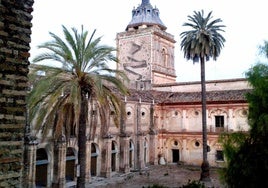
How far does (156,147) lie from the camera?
3559 centimetres

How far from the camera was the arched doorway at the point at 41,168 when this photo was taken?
2200 cm

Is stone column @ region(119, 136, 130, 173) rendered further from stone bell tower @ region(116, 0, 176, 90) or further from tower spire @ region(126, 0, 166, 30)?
tower spire @ region(126, 0, 166, 30)

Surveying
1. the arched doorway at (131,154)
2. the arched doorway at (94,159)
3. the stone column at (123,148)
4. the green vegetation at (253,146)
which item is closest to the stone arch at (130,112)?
the stone column at (123,148)

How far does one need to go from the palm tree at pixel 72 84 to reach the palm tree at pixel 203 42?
12614 millimetres

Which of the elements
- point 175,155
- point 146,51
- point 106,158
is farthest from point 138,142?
point 146,51

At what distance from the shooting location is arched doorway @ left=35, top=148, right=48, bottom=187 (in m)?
22.0

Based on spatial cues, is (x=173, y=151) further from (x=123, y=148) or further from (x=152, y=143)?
(x=123, y=148)

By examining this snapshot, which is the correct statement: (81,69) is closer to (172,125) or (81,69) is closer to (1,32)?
(1,32)

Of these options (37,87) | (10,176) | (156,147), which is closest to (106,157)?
(156,147)

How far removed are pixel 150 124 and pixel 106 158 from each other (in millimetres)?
9032

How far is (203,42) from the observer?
87.5 ft

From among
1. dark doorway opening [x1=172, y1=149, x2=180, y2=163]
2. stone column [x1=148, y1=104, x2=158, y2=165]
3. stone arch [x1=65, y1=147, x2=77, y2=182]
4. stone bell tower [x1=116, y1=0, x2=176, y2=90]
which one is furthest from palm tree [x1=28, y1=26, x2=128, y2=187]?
stone bell tower [x1=116, y1=0, x2=176, y2=90]

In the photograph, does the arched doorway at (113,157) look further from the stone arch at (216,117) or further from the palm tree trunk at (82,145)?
the palm tree trunk at (82,145)

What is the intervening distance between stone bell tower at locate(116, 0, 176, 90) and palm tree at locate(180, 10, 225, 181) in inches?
602
